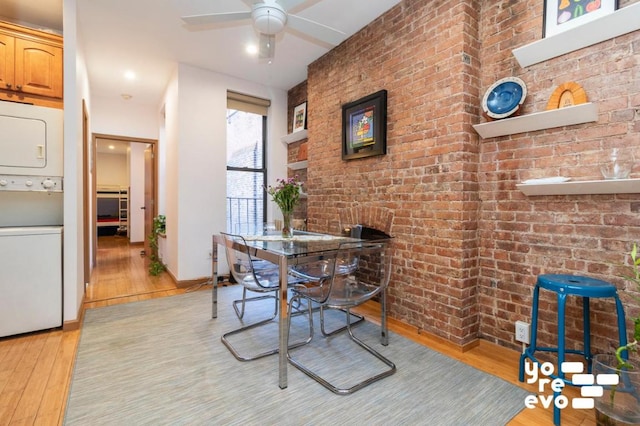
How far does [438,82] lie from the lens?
2.41 m

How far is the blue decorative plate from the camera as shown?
6.79 ft

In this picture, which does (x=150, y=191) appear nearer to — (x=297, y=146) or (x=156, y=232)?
(x=156, y=232)

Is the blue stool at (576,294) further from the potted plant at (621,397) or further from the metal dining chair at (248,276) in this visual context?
the metal dining chair at (248,276)

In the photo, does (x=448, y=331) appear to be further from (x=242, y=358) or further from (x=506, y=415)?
(x=242, y=358)

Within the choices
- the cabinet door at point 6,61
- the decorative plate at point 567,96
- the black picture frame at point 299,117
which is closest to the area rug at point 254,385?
the decorative plate at point 567,96

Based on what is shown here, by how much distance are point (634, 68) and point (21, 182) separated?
4.29m

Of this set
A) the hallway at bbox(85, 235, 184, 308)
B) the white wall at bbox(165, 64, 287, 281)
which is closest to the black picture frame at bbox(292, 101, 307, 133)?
the white wall at bbox(165, 64, 287, 281)

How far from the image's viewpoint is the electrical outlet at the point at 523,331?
205 centimetres

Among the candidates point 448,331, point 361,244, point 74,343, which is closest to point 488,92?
point 361,244

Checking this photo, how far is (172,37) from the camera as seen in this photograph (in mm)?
3295

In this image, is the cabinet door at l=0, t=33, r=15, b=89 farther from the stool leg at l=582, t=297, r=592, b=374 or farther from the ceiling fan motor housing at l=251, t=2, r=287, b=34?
the stool leg at l=582, t=297, r=592, b=374

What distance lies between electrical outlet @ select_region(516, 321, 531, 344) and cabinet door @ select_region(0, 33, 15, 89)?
14.1ft

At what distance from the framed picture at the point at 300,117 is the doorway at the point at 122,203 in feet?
8.86

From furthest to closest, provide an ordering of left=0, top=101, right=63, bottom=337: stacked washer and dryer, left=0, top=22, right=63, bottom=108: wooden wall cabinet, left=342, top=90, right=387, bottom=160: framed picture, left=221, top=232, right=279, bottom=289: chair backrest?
left=342, top=90, right=387, bottom=160: framed picture < left=0, top=22, right=63, bottom=108: wooden wall cabinet < left=0, top=101, right=63, bottom=337: stacked washer and dryer < left=221, top=232, right=279, bottom=289: chair backrest
